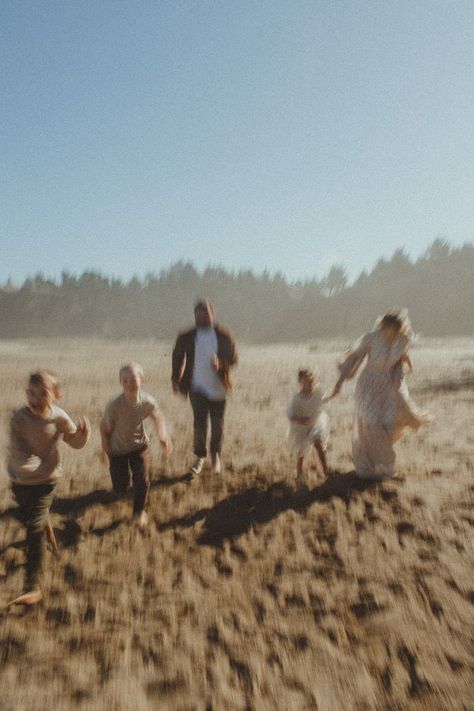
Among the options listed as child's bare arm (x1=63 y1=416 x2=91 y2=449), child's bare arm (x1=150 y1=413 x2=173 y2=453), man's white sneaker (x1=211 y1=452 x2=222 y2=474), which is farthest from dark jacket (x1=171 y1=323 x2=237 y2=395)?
child's bare arm (x1=63 y1=416 x2=91 y2=449)

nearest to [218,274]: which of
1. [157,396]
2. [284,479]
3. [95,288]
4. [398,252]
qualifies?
[95,288]

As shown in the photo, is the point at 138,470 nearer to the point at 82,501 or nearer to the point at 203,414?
the point at 82,501

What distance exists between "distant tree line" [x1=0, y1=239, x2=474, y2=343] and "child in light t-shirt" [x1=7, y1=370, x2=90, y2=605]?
144 ft

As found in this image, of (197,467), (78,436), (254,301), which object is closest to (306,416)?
(197,467)

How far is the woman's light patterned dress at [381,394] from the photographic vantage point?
13.7 ft

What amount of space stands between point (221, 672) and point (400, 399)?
291 cm

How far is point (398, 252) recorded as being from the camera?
5531 centimetres

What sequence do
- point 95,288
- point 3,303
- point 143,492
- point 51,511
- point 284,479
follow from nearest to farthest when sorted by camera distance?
point 143,492
point 51,511
point 284,479
point 3,303
point 95,288

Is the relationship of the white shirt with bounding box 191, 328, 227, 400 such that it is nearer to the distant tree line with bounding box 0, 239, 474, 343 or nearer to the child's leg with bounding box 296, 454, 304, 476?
the child's leg with bounding box 296, 454, 304, 476

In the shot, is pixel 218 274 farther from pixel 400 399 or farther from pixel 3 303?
pixel 400 399

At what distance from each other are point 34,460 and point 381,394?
3209 mm

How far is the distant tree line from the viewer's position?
156 ft

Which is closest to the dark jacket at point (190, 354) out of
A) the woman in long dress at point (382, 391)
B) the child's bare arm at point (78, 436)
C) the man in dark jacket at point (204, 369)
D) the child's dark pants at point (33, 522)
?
the man in dark jacket at point (204, 369)

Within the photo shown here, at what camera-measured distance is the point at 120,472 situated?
156 inches
